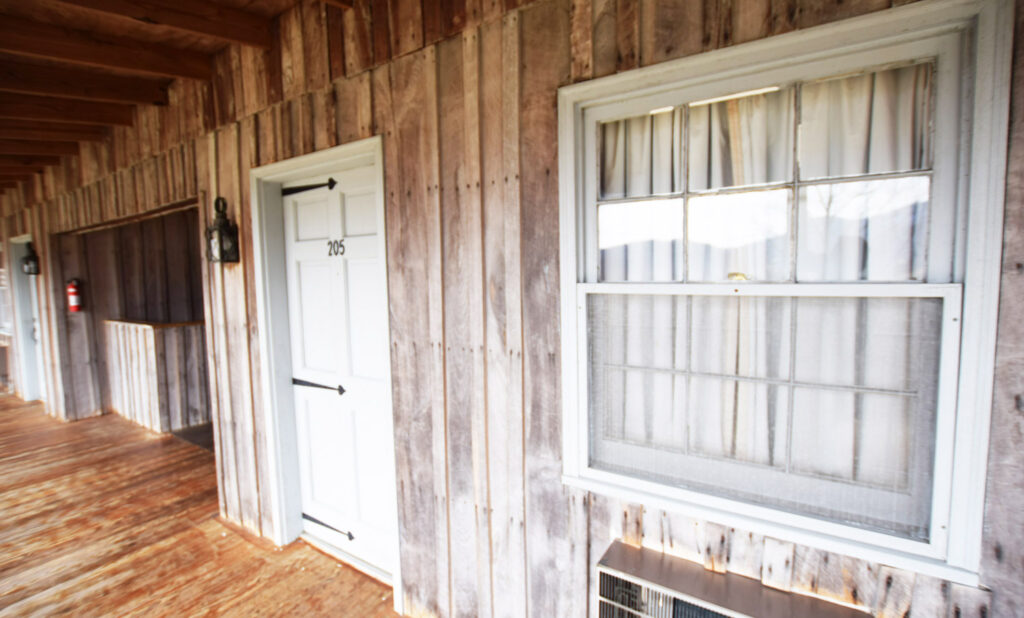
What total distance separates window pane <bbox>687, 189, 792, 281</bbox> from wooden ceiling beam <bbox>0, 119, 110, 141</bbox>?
4756mm

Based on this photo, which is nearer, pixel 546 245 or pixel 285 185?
pixel 546 245

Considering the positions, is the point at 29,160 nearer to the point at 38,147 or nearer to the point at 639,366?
the point at 38,147

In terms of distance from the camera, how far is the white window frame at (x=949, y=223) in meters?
0.99

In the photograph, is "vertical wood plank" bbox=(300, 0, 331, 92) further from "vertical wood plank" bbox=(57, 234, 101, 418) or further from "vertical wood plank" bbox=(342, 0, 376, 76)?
"vertical wood plank" bbox=(57, 234, 101, 418)

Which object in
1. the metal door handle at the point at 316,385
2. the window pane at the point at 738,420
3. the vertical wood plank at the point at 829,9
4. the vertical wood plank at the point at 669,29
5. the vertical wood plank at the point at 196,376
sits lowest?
the vertical wood plank at the point at 196,376

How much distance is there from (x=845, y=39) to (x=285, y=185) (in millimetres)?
2694

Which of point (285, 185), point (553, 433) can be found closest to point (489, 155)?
point (553, 433)

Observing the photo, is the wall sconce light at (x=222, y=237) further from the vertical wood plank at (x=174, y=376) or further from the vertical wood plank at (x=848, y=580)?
the vertical wood plank at (x=848, y=580)

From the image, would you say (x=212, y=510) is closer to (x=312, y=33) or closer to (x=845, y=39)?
(x=312, y=33)

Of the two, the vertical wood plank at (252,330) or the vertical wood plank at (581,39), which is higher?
the vertical wood plank at (581,39)

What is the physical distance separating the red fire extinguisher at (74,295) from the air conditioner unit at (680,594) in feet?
22.3

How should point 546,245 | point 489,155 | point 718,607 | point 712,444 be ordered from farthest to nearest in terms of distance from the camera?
point 489,155 → point 546,245 → point 712,444 → point 718,607

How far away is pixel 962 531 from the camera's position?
3.50 feet

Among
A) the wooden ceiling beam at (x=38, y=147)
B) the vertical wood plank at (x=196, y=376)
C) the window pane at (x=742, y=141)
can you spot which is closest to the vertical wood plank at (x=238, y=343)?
the window pane at (x=742, y=141)
